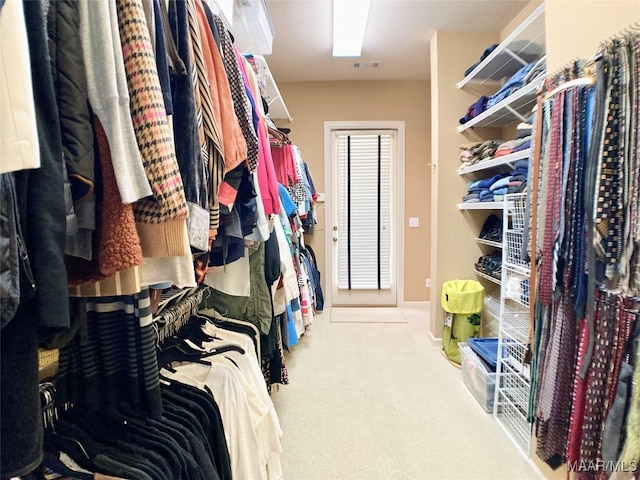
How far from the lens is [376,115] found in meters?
3.95

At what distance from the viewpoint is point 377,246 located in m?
4.16

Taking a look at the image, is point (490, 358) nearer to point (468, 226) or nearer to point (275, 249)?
point (468, 226)

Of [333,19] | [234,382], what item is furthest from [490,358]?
[333,19]

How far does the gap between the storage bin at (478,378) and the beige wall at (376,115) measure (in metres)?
1.94

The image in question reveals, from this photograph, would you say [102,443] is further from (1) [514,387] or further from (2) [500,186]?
(2) [500,186]

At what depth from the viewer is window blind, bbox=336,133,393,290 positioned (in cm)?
405

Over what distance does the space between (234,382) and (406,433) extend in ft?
4.00

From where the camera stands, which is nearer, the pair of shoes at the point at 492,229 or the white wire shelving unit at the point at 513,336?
the white wire shelving unit at the point at 513,336

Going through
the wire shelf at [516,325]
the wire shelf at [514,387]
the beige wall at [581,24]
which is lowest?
the wire shelf at [514,387]

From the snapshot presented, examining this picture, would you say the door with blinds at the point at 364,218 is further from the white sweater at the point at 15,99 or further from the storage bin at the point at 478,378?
the white sweater at the point at 15,99

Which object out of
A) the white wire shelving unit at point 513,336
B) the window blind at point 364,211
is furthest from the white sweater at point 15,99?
the window blind at point 364,211

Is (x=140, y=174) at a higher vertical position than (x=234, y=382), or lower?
higher

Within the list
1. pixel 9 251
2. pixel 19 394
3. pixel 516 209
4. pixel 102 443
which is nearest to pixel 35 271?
pixel 9 251

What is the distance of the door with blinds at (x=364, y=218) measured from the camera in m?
4.05
